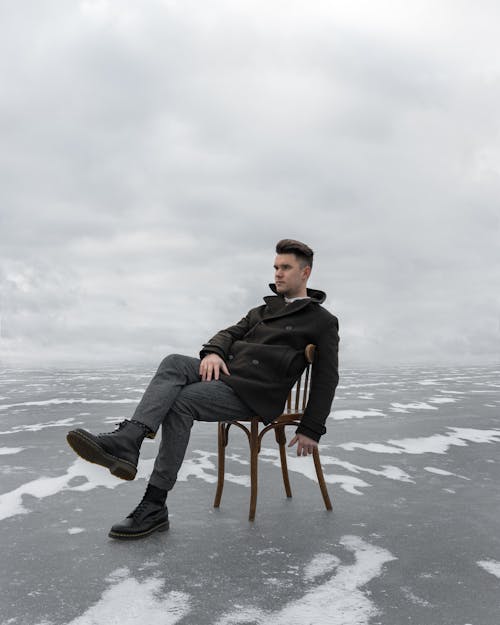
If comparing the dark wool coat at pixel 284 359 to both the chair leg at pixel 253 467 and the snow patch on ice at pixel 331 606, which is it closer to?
the chair leg at pixel 253 467

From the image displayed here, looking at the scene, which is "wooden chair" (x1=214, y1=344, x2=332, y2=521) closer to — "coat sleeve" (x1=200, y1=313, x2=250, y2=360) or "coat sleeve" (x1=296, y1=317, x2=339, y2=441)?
"coat sleeve" (x1=296, y1=317, x2=339, y2=441)

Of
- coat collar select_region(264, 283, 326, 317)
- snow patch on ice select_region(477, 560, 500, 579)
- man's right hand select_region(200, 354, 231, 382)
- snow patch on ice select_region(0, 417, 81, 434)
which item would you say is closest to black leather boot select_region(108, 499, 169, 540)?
man's right hand select_region(200, 354, 231, 382)

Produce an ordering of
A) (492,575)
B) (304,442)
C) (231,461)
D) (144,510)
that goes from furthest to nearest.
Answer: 1. (231,461)
2. (304,442)
3. (144,510)
4. (492,575)

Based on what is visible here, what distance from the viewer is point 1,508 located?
10.7 feet

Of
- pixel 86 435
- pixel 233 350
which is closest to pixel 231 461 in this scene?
pixel 233 350

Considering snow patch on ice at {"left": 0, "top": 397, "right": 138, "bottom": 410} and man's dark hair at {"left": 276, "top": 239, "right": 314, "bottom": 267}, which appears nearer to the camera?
man's dark hair at {"left": 276, "top": 239, "right": 314, "bottom": 267}

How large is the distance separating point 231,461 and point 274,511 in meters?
1.55

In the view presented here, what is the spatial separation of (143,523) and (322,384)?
121cm

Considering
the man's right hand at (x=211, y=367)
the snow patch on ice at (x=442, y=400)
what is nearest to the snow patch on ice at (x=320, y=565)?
the man's right hand at (x=211, y=367)

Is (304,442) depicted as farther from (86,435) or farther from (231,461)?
(231,461)

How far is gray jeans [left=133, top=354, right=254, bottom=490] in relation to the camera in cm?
289

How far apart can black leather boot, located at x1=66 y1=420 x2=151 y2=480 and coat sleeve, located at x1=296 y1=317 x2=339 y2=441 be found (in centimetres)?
91

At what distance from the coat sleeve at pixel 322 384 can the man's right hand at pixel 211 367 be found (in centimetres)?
51

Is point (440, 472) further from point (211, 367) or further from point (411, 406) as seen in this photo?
point (411, 406)
